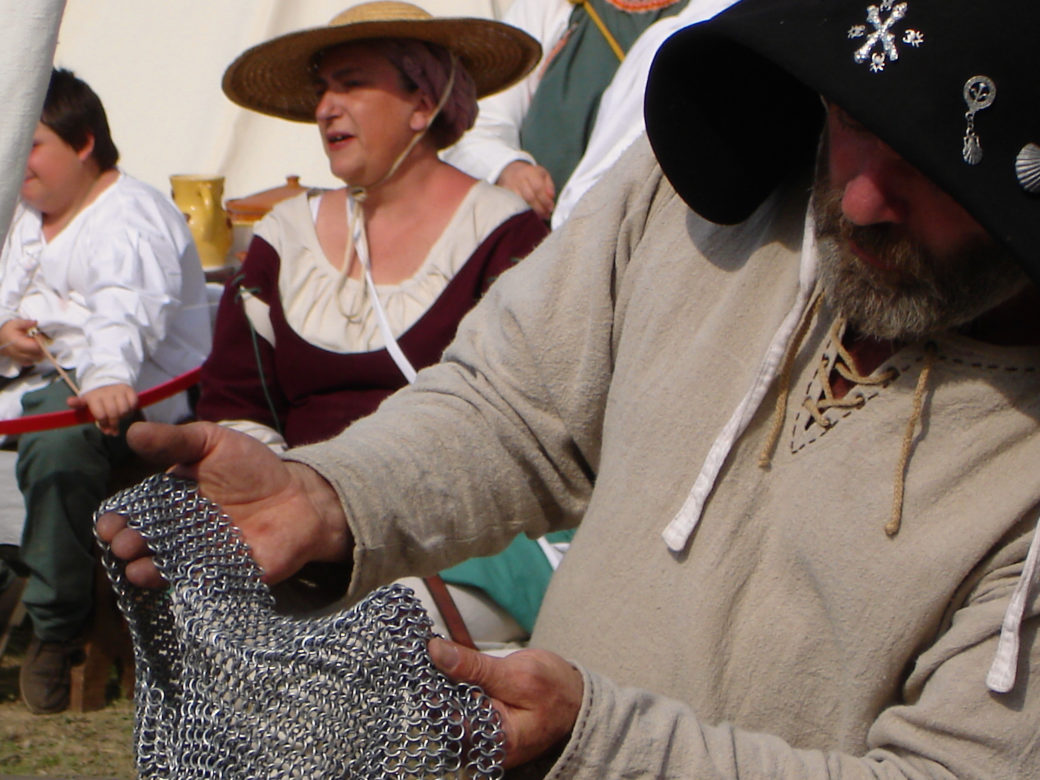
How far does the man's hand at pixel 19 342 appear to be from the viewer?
12.3ft

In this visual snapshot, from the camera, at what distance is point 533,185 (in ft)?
13.1

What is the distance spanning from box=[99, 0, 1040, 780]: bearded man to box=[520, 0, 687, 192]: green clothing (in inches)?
98.6

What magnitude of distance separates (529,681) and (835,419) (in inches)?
20.0

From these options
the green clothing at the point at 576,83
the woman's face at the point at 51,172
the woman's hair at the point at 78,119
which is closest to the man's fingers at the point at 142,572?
the woman's face at the point at 51,172

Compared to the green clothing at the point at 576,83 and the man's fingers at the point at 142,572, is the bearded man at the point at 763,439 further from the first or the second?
the green clothing at the point at 576,83

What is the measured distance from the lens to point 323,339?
3357mm

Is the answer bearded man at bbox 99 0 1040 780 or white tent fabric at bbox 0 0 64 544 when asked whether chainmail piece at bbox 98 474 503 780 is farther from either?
white tent fabric at bbox 0 0 64 544

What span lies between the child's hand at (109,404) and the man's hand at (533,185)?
1.36 metres

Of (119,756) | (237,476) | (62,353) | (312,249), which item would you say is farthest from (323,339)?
(237,476)

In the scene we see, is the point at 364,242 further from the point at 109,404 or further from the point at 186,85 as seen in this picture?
the point at 186,85

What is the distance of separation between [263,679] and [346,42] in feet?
8.46

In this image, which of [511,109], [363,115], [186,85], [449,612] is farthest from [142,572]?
[186,85]

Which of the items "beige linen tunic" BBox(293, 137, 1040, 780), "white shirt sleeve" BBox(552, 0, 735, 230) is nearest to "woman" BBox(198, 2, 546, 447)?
"white shirt sleeve" BBox(552, 0, 735, 230)

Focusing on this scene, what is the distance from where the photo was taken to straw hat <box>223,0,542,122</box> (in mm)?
3457
